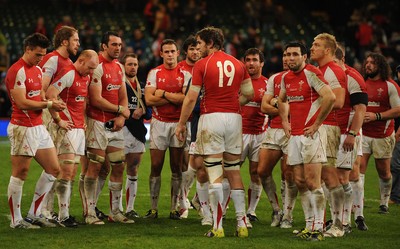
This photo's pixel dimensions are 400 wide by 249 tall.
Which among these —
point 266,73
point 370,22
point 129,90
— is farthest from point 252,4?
point 129,90

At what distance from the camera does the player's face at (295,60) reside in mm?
10375

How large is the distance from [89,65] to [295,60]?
8.95 feet

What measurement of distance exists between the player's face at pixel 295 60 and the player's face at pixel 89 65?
101 inches

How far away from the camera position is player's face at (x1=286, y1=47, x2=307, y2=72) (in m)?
10.4

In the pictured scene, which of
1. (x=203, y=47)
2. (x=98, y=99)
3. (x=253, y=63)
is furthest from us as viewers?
(x=253, y=63)

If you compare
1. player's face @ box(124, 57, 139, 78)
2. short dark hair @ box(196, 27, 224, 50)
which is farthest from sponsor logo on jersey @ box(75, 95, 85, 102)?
short dark hair @ box(196, 27, 224, 50)

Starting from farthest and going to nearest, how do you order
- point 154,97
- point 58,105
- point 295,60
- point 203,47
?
point 154,97
point 203,47
point 58,105
point 295,60

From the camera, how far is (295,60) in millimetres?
10375

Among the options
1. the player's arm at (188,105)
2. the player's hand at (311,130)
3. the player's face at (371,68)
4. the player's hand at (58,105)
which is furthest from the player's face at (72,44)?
the player's face at (371,68)

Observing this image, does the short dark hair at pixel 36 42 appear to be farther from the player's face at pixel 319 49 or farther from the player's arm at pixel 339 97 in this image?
the player's arm at pixel 339 97

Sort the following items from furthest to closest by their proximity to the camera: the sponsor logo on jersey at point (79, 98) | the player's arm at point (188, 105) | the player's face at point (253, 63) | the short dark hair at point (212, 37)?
1. the player's face at point (253, 63)
2. the sponsor logo on jersey at point (79, 98)
3. the short dark hair at point (212, 37)
4. the player's arm at point (188, 105)

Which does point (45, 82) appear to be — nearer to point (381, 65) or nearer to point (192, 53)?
point (192, 53)

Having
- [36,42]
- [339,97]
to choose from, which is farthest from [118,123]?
[339,97]

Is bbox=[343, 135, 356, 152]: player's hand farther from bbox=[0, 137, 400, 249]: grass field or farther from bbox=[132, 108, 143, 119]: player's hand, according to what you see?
bbox=[132, 108, 143, 119]: player's hand
